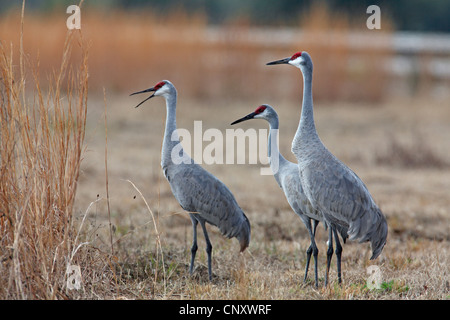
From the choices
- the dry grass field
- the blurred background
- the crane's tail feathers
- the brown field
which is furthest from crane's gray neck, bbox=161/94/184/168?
the blurred background

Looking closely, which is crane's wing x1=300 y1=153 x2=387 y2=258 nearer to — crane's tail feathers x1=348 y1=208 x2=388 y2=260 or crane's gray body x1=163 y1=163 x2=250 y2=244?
crane's tail feathers x1=348 y1=208 x2=388 y2=260

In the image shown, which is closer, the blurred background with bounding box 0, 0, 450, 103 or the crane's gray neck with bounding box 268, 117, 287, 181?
the crane's gray neck with bounding box 268, 117, 287, 181

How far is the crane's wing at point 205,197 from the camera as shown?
480 centimetres

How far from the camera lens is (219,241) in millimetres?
5957

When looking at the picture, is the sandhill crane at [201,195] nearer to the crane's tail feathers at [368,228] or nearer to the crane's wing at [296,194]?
the crane's wing at [296,194]

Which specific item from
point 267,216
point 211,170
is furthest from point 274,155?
point 211,170

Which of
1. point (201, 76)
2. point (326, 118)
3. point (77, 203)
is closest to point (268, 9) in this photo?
point (201, 76)

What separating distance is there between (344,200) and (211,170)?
4789mm

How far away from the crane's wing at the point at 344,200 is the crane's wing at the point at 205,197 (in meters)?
0.65

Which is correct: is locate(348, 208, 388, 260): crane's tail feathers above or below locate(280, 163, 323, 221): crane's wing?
below

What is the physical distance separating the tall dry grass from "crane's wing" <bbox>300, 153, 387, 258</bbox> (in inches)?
57.9

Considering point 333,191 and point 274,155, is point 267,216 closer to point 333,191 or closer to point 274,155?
point 274,155

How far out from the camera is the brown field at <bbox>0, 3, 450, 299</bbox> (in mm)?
4023

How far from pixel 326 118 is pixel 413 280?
26.8ft
